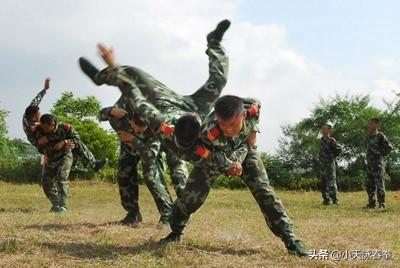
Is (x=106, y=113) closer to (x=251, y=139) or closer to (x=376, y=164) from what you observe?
(x=251, y=139)

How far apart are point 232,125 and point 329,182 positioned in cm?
1103

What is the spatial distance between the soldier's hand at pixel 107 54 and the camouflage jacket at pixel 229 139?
1.48 meters

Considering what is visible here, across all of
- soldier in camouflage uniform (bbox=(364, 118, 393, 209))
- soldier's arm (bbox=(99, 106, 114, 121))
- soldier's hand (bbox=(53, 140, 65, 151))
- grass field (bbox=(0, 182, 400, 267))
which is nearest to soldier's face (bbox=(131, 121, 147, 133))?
soldier's arm (bbox=(99, 106, 114, 121))

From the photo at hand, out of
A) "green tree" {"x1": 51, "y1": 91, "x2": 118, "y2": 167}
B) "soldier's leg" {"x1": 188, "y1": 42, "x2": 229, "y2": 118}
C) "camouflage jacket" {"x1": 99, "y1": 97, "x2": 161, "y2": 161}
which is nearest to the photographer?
"soldier's leg" {"x1": 188, "y1": 42, "x2": 229, "y2": 118}

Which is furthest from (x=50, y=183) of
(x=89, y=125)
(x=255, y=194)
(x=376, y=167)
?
(x=89, y=125)

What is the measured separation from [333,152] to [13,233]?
11130 millimetres

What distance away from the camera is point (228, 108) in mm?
5348

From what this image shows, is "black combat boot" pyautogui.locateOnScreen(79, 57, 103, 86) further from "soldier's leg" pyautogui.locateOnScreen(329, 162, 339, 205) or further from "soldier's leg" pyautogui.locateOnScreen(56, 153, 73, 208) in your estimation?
"soldier's leg" pyautogui.locateOnScreen(329, 162, 339, 205)

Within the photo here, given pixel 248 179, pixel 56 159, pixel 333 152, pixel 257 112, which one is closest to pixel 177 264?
pixel 248 179

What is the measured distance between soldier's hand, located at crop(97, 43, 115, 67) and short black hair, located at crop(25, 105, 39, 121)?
5184 millimetres

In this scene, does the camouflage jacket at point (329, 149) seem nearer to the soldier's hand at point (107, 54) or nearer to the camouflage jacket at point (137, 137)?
the camouflage jacket at point (137, 137)

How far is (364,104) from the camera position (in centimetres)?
3653

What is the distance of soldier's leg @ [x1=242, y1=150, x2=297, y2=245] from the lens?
19.5 ft

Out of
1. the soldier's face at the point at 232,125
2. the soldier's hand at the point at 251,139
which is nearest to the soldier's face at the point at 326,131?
the soldier's hand at the point at 251,139
